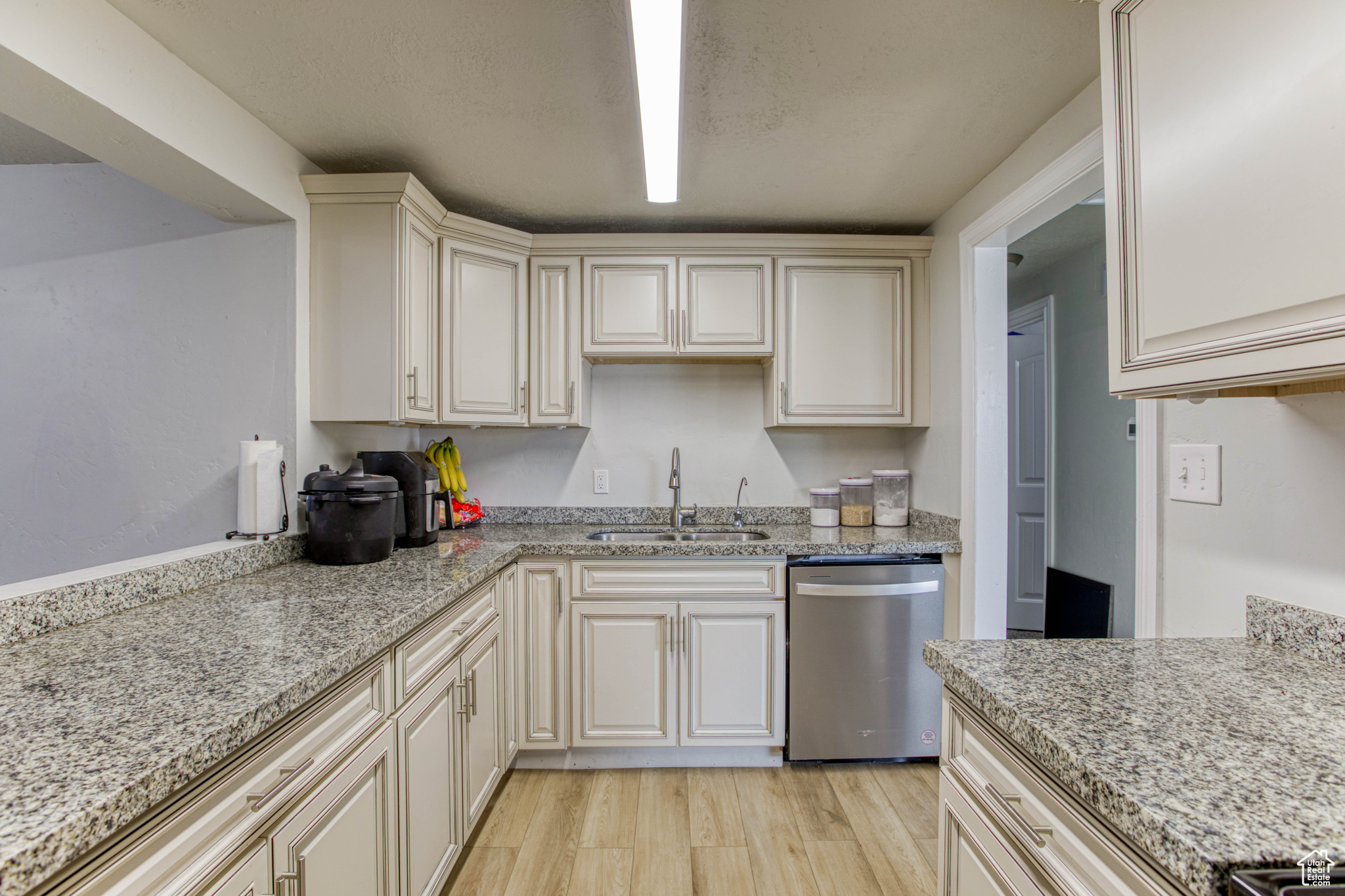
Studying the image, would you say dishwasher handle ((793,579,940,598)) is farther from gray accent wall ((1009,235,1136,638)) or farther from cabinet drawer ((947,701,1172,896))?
gray accent wall ((1009,235,1136,638))

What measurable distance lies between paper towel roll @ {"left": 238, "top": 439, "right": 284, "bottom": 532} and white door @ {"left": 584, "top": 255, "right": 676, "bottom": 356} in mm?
1301

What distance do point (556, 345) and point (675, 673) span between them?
4.93 ft

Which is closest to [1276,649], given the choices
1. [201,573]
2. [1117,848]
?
[1117,848]

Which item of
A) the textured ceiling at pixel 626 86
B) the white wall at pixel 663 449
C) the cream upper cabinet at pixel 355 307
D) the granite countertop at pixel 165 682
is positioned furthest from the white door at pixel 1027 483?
the cream upper cabinet at pixel 355 307

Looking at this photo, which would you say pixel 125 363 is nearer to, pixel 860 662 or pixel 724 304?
pixel 724 304

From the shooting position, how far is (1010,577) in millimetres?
3896

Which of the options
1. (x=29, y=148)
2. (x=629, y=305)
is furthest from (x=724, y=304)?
(x=29, y=148)

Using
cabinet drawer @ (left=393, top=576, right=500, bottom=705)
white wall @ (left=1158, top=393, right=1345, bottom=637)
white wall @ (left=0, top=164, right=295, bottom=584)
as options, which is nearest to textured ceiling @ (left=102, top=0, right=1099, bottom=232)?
white wall @ (left=0, top=164, right=295, bottom=584)

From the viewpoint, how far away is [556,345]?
8.50 feet

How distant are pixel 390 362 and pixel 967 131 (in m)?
2.12

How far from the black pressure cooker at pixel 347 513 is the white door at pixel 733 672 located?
115 cm

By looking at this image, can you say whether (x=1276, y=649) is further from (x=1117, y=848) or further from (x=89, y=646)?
→ (x=89, y=646)

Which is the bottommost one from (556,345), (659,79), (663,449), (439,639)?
(439,639)

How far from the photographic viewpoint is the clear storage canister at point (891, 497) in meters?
2.68
